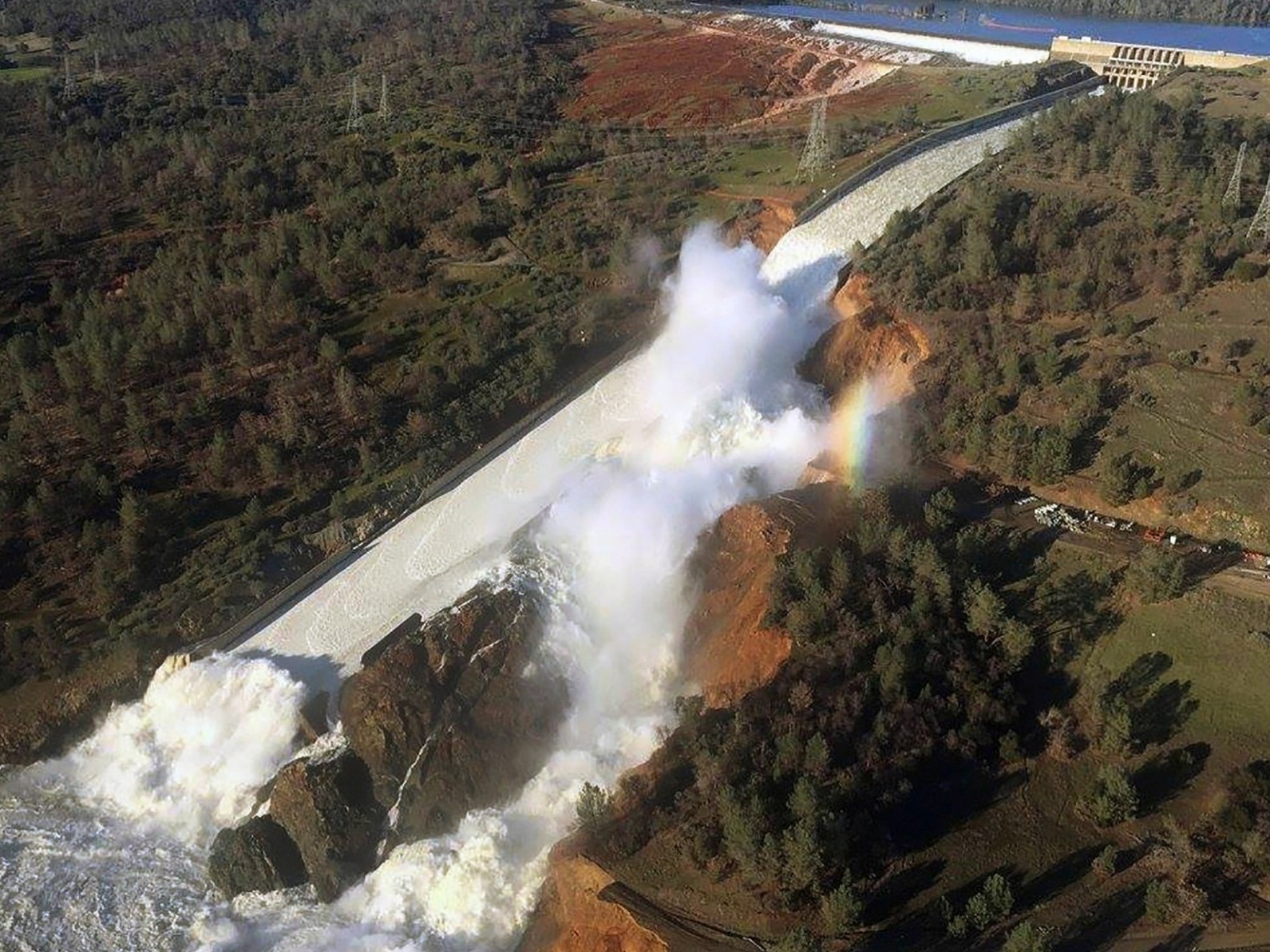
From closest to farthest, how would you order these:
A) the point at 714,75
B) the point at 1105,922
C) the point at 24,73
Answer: the point at 1105,922, the point at 714,75, the point at 24,73

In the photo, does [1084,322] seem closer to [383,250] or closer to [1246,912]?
[1246,912]

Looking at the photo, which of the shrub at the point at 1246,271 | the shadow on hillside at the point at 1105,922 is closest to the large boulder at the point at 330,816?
the shadow on hillside at the point at 1105,922

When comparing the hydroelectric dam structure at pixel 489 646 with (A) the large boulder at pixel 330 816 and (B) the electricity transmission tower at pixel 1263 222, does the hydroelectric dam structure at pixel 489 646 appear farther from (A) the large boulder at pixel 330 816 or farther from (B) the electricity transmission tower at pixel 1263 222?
(B) the electricity transmission tower at pixel 1263 222

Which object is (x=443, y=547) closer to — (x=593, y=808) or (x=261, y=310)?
(x=593, y=808)

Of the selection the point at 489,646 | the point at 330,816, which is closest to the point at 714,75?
the point at 489,646

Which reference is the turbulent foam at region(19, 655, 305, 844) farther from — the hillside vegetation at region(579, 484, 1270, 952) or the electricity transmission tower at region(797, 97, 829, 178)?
the electricity transmission tower at region(797, 97, 829, 178)

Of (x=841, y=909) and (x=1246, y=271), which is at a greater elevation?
(x=1246, y=271)

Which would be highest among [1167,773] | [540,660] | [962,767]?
[1167,773]
